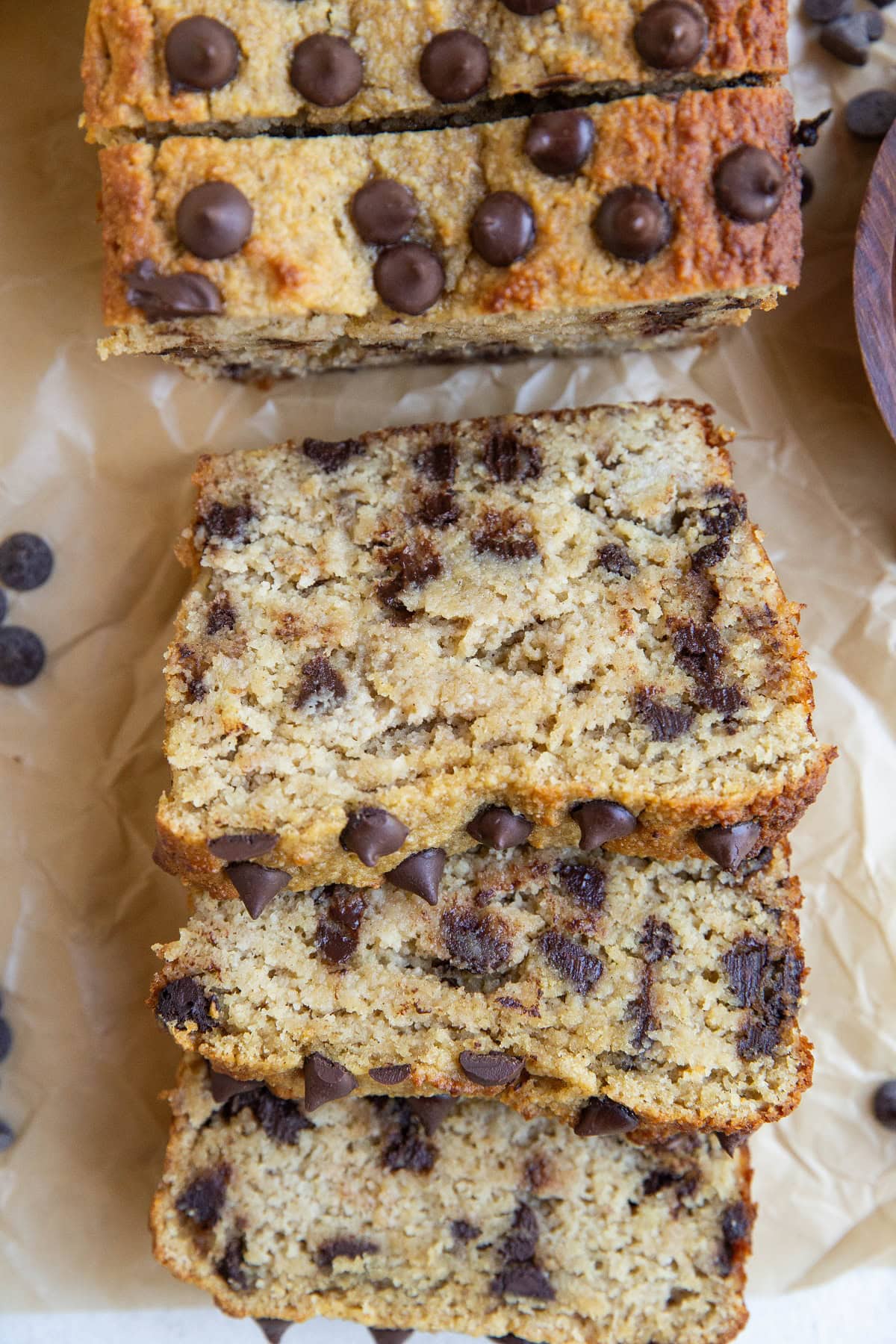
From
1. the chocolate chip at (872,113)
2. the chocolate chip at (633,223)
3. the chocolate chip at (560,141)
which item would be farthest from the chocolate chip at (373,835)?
the chocolate chip at (872,113)

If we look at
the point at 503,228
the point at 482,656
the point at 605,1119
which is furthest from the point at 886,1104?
the point at 503,228

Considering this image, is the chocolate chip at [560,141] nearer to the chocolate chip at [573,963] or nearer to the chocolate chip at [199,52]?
the chocolate chip at [199,52]

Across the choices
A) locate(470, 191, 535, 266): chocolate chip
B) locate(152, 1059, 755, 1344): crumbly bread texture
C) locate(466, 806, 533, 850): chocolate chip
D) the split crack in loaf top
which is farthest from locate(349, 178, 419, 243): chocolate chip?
locate(152, 1059, 755, 1344): crumbly bread texture

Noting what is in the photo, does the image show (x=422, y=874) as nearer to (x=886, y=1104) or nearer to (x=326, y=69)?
(x=886, y=1104)

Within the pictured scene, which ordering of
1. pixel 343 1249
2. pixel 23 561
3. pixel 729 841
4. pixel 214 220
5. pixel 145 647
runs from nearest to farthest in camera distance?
pixel 214 220
pixel 729 841
pixel 343 1249
pixel 23 561
pixel 145 647

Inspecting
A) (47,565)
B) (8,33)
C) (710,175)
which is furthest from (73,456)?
(710,175)

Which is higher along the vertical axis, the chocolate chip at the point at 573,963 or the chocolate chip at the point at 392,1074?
the chocolate chip at the point at 573,963
